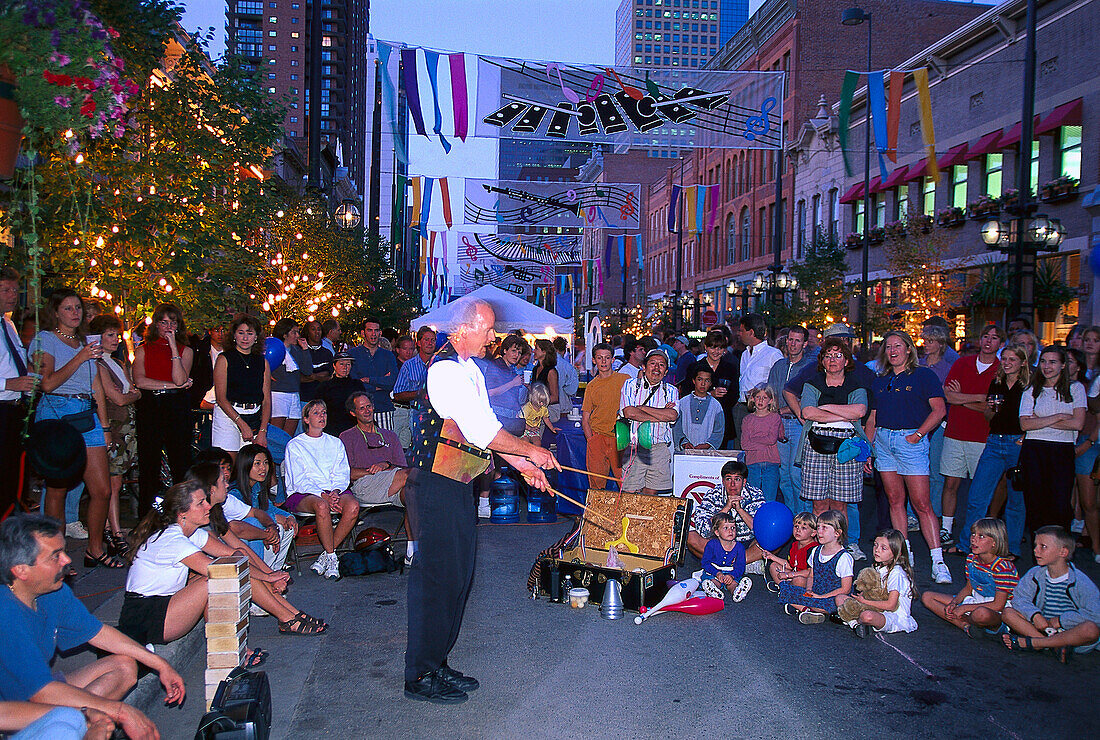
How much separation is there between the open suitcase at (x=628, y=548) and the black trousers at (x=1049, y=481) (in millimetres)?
3125

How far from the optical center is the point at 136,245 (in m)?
8.88

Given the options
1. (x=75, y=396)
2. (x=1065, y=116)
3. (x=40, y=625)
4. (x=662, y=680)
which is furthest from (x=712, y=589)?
(x=1065, y=116)

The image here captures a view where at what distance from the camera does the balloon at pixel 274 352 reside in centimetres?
934

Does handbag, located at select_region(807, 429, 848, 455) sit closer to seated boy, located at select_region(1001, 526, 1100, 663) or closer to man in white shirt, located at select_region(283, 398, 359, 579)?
seated boy, located at select_region(1001, 526, 1100, 663)

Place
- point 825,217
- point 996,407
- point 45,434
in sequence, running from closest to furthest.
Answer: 1. point 45,434
2. point 996,407
3. point 825,217

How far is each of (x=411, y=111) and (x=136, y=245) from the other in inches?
233

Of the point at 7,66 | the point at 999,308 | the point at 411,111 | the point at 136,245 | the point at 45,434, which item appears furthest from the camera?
the point at 999,308

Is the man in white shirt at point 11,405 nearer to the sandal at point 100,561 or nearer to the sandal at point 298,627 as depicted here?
the sandal at point 100,561

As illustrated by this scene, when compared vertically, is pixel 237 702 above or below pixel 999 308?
below

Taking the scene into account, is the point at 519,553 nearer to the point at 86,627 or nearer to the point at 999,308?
the point at 86,627

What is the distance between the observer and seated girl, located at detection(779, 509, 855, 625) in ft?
20.4

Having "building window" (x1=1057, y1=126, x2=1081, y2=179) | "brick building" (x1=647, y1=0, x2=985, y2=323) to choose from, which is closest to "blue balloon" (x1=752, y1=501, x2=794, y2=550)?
"building window" (x1=1057, y1=126, x2=1081, y2=179)

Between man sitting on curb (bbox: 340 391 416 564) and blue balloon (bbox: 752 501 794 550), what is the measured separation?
10.5ft

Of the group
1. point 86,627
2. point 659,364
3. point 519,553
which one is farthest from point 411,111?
point 86,627
